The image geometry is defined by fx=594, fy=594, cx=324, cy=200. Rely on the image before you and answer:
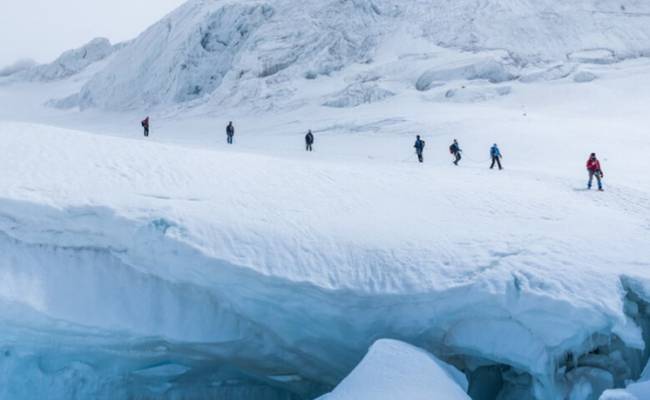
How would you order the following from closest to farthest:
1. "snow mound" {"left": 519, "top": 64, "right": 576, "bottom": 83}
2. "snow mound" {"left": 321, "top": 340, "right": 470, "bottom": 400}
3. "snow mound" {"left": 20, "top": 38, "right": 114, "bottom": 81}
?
"snow mound" {"left": 321, "top": 340, "right": 470, "bottom": 400} < "snow mound" {"left": 519, "top": 64, "right": 576, "bottom": 83} < "snow mound" {"left": 20, "top": 38, "right": 114, "bottom": 81}

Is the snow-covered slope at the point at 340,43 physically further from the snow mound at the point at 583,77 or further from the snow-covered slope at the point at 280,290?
the snow-covered slope at the point at 280,290

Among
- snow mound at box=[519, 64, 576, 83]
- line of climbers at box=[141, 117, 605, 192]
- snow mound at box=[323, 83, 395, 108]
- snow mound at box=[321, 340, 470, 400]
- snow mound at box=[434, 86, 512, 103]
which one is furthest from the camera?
snow mound at box=[519, 64, 576, 83]

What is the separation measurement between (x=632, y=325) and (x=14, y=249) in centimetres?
778

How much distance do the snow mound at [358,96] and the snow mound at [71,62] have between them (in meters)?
45.8

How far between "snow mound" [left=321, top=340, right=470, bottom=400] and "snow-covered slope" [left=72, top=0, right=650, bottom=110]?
2665cm

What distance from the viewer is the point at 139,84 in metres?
40.1

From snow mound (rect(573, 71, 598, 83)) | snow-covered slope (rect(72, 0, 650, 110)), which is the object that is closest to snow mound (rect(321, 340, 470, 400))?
snow-covered slope (rect(72, 0, 650, 110))

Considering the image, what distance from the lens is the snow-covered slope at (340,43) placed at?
114ft

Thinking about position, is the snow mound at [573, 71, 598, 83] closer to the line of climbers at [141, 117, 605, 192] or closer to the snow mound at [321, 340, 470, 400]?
the line of climbers at [141, 117, 605, 192]

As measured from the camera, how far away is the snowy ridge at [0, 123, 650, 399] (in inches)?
285

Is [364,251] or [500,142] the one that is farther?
[500,142]

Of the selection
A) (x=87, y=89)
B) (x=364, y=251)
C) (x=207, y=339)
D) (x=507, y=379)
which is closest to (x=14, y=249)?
(x=207, y=339)

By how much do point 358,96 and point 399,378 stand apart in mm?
25953

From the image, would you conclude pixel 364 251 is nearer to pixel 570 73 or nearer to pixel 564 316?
pixel 564 316
